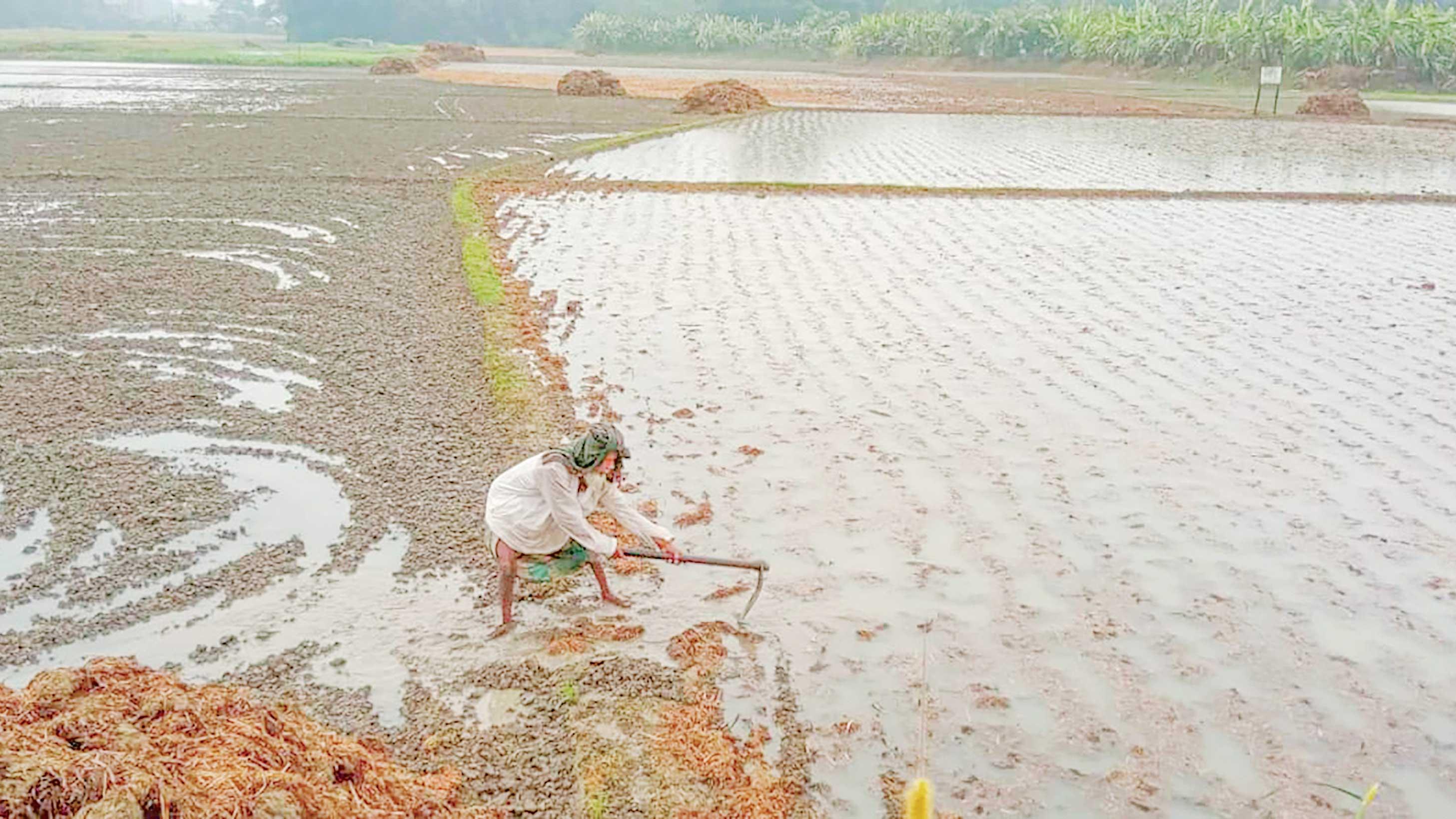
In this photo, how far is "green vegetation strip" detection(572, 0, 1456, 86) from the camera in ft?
122

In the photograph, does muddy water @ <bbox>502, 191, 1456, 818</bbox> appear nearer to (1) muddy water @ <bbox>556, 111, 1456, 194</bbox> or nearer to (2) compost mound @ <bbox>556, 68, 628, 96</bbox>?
(1) muddy water @ <bbox>556, 111, 1456, 194</bbox>

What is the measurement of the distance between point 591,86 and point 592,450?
30.5 m

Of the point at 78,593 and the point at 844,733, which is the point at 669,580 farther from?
the point at 78,593

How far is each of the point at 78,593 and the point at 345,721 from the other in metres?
1.65

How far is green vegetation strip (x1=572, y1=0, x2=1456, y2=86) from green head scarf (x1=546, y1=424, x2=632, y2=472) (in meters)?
39.9

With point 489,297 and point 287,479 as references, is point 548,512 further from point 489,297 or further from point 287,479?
point 489,297

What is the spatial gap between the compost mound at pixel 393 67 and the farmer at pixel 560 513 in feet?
139

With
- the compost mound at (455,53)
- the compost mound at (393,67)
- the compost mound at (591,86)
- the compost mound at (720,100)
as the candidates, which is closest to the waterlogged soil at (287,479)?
the compost mound at (720,100)

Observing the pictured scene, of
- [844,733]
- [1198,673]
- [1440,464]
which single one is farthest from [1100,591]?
[1440,464]

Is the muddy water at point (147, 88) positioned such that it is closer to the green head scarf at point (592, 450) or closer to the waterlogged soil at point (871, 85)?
the waterlogged soil at point (871, 85)

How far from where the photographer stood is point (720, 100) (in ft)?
94.4

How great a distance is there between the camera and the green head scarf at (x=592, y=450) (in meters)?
4.60

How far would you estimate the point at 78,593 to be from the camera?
505 cm

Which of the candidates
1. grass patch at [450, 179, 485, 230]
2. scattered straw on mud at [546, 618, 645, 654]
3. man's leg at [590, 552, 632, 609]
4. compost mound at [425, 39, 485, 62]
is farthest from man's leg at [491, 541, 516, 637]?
compost mound at [425, 39, 485, 62]
